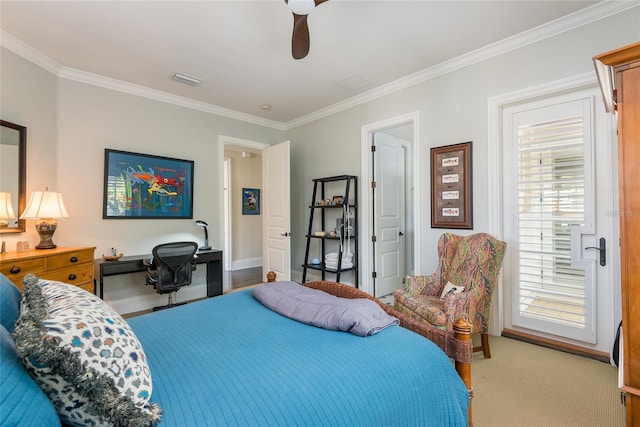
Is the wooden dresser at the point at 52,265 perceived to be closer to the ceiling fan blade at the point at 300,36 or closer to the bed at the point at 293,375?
the bed at the point at 293,375

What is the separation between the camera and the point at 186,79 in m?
3.48

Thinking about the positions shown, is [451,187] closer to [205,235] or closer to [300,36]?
[300,36]

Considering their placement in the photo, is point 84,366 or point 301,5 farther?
point 301,5

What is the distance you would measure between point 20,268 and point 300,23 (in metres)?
2.78

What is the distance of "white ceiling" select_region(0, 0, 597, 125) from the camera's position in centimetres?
232

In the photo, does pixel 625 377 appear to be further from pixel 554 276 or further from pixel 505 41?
pixel 505 41

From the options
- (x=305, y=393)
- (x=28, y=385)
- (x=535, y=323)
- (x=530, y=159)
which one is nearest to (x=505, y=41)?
(x=530, y=159)

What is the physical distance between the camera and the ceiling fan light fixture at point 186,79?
11.2 feet

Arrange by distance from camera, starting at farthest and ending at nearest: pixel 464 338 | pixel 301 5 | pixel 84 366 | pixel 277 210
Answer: pixel 277 210
pixel 301 5
pixel 464 338
pixel 84 366

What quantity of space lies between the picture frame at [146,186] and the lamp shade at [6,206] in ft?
2.97

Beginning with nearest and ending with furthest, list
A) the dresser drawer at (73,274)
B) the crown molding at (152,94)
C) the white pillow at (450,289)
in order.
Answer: the white pillow at (450,289) < the dresser drawer at (73,274) < the crown molding at (152,94)

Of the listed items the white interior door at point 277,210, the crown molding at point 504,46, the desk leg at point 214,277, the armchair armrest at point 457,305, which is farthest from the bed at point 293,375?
the white interior door at point 277,210

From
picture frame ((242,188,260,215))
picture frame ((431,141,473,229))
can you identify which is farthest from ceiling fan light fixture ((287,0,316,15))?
picture frame ((242,188,260,215))

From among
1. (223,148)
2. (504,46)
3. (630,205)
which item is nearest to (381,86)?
(504,46)
